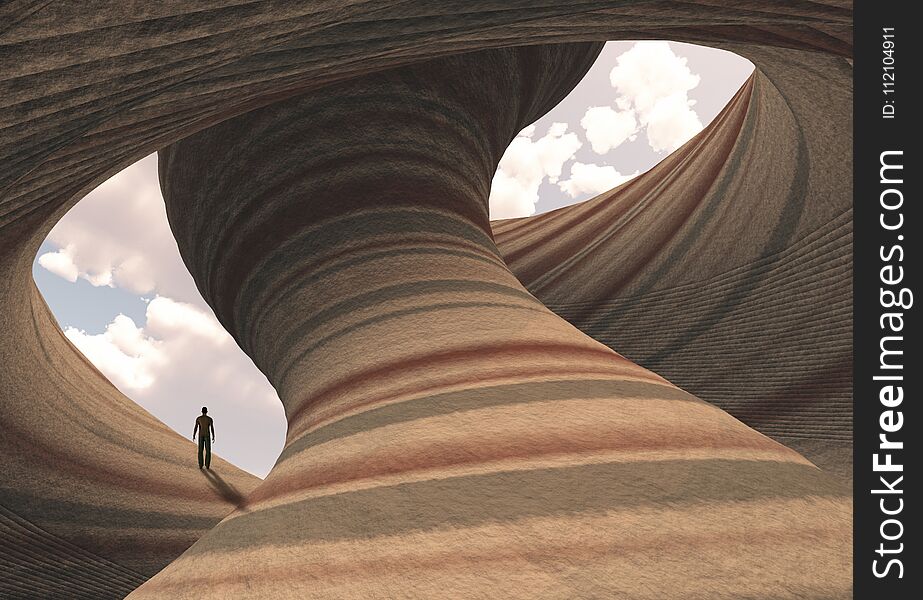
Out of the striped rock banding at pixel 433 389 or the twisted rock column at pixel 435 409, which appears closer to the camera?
the striped rock banding at pixel 433 389

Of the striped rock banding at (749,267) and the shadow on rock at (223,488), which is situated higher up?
the striped rock banding at (749,267)

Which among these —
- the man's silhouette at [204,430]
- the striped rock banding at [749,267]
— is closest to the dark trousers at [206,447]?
the man's silhouette at [204,430]

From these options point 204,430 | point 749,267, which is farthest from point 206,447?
point 749,267

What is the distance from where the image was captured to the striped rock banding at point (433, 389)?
0.77m

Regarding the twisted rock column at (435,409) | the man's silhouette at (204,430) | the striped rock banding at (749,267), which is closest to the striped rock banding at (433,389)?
the twisted rock column at (435,409)

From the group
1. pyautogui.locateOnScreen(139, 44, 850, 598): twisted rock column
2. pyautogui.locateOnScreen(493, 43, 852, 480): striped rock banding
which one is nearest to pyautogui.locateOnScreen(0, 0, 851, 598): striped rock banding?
pyautogui.locateOnScreen(139, 44, 850, 598): twisted rock column

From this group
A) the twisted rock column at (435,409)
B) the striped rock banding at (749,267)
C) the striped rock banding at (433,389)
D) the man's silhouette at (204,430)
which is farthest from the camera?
the man's silhouette at (204,430)

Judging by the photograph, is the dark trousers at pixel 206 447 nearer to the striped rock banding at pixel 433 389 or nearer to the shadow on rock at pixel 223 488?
the shadow on rock at pixel 223 488

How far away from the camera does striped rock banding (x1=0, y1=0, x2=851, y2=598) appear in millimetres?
771

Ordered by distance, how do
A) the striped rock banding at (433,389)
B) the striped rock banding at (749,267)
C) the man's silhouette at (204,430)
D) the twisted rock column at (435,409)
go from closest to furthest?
1. the striped rock banding at (433,389)
2. the twisted rock column at (435,409)
3. the striped rock banding at (749,267)
4. the man's silhouette at (204,430)

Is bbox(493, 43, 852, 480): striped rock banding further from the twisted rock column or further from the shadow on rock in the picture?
the shadow on rock

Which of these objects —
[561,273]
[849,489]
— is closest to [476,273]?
[849,489]
